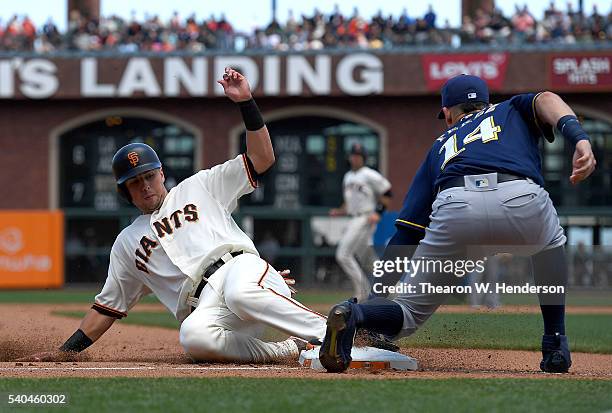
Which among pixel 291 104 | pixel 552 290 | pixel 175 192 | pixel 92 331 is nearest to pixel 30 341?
pixel 92 331

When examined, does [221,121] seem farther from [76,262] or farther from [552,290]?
[552,290]

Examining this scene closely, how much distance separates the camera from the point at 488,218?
4785 mm

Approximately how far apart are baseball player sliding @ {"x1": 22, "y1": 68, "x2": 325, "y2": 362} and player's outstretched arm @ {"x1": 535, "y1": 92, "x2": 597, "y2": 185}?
1.53 m

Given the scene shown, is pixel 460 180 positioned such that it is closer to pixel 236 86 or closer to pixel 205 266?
pixel 236 86

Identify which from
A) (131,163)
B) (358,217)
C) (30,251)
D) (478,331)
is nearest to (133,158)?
(131,163)

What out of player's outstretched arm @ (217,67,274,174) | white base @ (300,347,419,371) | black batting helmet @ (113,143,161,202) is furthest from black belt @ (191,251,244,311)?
white base @ (300,347,419,371)

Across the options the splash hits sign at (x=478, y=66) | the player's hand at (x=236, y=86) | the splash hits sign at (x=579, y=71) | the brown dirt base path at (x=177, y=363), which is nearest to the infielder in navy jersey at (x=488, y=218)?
the brown dirt base path at (x=177, y=363)

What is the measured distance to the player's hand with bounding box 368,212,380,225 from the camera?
12602 millimetres

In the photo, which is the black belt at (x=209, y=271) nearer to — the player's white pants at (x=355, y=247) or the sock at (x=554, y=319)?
the sock at (x=554, y=319)

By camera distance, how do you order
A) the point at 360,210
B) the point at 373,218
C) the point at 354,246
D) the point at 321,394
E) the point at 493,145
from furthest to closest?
the point at 360,210 < the point at 354,246 < the point at 373,218 < the point at 493,145 < the point at 321,394

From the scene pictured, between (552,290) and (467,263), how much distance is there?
0.44 meters

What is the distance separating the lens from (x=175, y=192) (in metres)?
5.84

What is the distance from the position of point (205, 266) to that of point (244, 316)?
1.40 ft
